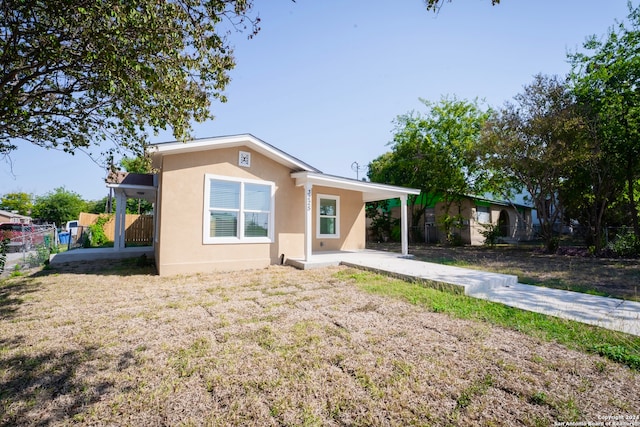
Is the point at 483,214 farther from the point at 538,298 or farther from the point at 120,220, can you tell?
the point at 120,220

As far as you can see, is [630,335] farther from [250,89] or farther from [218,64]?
[250,89]

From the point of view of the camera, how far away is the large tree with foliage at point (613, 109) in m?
10.8

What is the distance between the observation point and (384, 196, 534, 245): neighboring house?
63.9 feet

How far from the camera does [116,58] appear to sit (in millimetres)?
4035

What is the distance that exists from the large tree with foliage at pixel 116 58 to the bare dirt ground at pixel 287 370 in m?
3.45

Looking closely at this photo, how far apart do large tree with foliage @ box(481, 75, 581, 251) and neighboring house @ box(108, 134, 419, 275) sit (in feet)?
20.8

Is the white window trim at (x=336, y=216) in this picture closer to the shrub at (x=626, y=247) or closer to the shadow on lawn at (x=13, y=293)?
the shadow on lawn at (x=13, y=293)

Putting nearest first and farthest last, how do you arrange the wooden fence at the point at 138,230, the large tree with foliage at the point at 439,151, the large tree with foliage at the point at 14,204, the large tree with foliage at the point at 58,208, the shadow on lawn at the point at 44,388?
the shadow on lawn at the point at 44,388
the wooden fence at the point at 138,230
the large tree with foliage at the point at 439,151
the large tree with foliage at the point at 58,208
the large tree with foliage at the point at 14,204

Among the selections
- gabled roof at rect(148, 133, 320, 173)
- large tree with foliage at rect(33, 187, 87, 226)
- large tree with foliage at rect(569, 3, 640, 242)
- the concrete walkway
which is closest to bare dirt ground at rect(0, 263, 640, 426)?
the concrete walkway

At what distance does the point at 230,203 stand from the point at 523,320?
718 centimetres

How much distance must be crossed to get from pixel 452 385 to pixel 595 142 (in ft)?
45.2

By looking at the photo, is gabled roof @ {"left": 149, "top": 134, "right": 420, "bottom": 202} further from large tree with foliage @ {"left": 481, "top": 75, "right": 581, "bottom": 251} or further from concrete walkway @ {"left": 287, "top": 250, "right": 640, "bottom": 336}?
large tree with foliage @ {"left": 481, "top": 75, "right": 581, "bottom": 251}

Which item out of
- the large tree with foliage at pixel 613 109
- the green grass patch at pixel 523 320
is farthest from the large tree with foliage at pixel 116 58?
the large tree with foliage at pixel 613 109

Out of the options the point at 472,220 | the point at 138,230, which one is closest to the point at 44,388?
the point at 138,230
